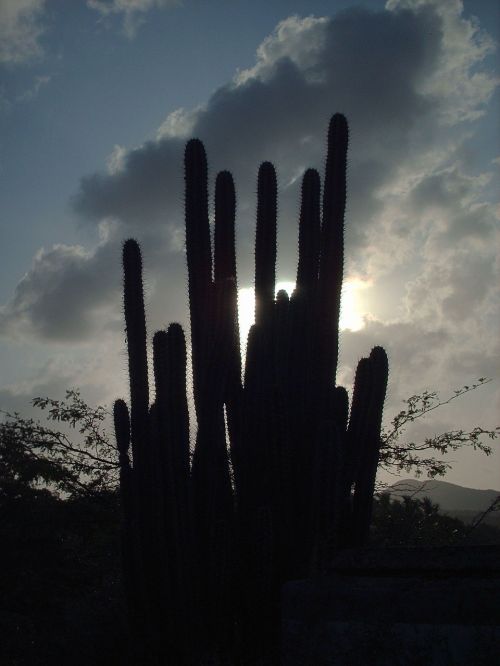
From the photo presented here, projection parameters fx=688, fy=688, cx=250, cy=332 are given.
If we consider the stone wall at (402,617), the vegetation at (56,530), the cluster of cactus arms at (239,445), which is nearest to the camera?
the stone wall at (402,617)

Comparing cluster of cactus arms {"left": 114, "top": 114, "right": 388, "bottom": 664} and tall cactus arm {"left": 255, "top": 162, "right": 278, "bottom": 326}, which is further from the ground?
tall cactus arm {"left": 255, "top": 162, "right": 278, "bottom": 326}

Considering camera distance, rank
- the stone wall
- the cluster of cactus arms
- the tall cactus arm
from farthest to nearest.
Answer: the tall cactus arm < the cluster of cactus arms < the stone wall

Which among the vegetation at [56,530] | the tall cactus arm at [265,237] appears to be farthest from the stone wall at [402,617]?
the vegetation at [56,530]

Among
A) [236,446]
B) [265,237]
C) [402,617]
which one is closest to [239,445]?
[236,446]

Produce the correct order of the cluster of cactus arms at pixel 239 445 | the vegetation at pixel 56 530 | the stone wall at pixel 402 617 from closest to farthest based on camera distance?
the stone wall at pixel 402 617
the cluster of cactus arms at pixel 239 445
the vegetation at pixel 56 530

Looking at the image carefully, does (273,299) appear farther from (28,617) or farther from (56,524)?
(56,524)

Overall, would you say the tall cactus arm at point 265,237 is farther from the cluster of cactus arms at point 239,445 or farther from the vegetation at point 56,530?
the vegetation at point 56,530

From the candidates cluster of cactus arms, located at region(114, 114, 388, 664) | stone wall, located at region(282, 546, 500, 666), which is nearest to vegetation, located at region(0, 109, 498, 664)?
cluster of cactus arms, located at region(114, 114, 388, 664)

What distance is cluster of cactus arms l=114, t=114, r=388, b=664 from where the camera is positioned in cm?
619

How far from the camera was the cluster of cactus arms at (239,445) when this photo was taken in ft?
20.3

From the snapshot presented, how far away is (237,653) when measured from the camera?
6234 mm

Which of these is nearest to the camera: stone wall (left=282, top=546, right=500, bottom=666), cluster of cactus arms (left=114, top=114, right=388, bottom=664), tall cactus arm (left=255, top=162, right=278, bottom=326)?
stone wall (left=282, top=546, right=500, bottom=666)

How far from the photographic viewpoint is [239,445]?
6.97m

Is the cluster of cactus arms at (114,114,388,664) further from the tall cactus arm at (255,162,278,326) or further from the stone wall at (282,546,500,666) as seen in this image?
the stone wall at (282,546,500,666)
